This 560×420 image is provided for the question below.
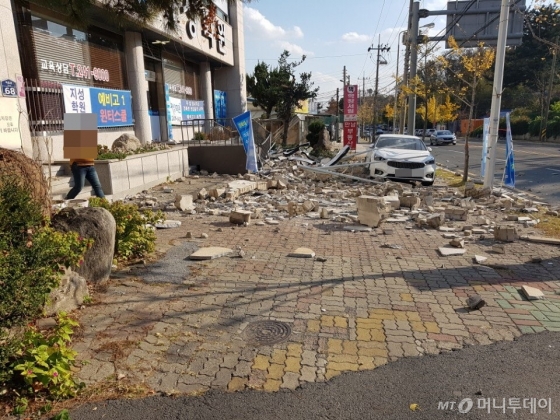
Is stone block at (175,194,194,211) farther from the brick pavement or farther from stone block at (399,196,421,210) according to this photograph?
stone block at (399,196,421,210)

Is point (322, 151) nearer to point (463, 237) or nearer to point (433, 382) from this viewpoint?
point (463, 237)

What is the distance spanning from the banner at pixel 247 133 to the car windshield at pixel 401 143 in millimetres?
4452

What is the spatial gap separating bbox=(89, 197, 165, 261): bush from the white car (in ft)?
30.0

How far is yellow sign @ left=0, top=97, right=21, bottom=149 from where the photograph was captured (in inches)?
299

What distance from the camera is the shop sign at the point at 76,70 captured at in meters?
11.7

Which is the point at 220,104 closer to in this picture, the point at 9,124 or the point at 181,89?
the point at 181,89

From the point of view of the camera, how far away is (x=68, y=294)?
3.82m

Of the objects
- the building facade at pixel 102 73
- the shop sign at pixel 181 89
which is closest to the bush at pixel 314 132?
the building facade at pixel 102 73

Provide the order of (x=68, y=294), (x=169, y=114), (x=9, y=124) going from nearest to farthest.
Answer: (x=68, y=294), (x=9, y=124), (x=169, y=114)

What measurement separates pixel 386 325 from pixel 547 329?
1445 millimetres

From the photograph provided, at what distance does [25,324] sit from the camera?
2.88 metres

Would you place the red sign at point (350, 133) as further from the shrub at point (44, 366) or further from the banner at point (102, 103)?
the shrub at point (44, 366)

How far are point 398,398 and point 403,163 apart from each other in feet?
35.0

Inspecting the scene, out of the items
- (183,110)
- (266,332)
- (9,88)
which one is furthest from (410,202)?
(183,110)
